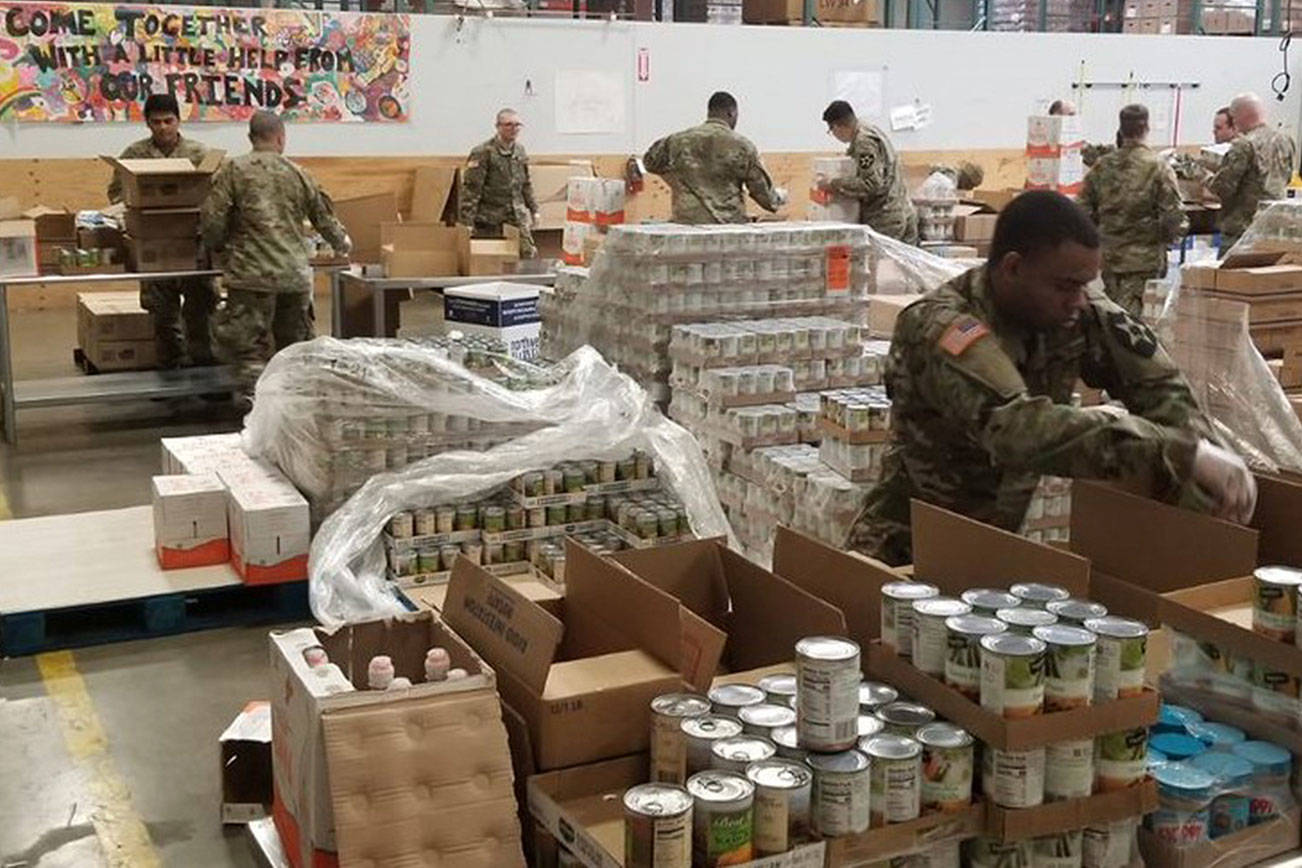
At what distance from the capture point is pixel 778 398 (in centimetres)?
569

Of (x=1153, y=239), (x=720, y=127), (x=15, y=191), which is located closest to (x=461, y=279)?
(x=720, y=127)

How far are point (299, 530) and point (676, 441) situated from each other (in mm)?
1408

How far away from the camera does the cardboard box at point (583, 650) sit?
88.5 inches

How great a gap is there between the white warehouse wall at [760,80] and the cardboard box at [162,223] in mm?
3960

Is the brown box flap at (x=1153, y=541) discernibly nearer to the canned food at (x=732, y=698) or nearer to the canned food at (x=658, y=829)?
the canned food at (x=732, y=698)

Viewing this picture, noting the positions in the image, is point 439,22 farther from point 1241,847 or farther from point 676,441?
point 1241,847

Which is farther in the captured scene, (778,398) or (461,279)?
(461,279)

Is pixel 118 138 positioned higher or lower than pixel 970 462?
higher

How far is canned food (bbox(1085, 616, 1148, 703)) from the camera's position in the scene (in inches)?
83.7

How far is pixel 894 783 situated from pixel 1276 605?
0.73m

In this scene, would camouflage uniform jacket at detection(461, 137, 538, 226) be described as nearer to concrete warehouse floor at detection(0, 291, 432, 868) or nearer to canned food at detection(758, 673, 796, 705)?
concrete warehouse floor at detection(0, 291, 432, 868)

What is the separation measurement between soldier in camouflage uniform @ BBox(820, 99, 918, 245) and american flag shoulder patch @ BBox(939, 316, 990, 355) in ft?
21.2

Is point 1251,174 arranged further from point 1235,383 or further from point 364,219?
point 364,219

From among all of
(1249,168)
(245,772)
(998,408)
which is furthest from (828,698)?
(1249,168)
